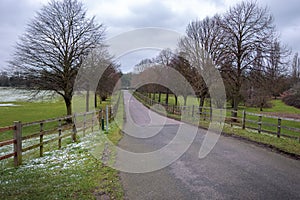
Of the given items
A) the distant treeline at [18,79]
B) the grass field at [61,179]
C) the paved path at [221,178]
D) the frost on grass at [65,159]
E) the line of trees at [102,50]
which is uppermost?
the line of trees at [102,50]

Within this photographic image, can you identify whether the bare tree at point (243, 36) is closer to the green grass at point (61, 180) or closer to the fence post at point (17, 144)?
the green grass at point (61, 180)

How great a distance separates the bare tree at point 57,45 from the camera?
16641 millimetres

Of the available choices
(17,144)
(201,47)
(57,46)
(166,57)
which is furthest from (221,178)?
(166,57)

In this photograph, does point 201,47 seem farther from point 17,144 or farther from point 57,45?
point 17,144

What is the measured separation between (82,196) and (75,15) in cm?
1842

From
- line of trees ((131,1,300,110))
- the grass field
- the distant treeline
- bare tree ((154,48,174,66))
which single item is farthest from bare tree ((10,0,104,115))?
the grass field

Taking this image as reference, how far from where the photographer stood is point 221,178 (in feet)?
13.5

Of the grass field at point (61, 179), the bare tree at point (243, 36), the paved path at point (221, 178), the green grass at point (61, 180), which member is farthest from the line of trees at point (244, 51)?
the green grass at point (61, 180)

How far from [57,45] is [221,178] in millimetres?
17195

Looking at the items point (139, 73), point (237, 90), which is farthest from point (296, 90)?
point (139, 73)

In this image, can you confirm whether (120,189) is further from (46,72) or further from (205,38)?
(205,38)

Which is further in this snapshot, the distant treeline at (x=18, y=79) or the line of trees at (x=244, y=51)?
the distant treeline at (x=18, y=79)

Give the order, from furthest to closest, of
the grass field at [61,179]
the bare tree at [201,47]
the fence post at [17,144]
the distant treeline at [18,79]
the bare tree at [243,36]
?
the bare tree at [201,47] → the distant treeline at [18,79] → the bare tree at [243,36] → the fence post at [17,144] → the grass field at [61,179]

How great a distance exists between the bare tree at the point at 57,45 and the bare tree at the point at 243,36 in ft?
37.4
